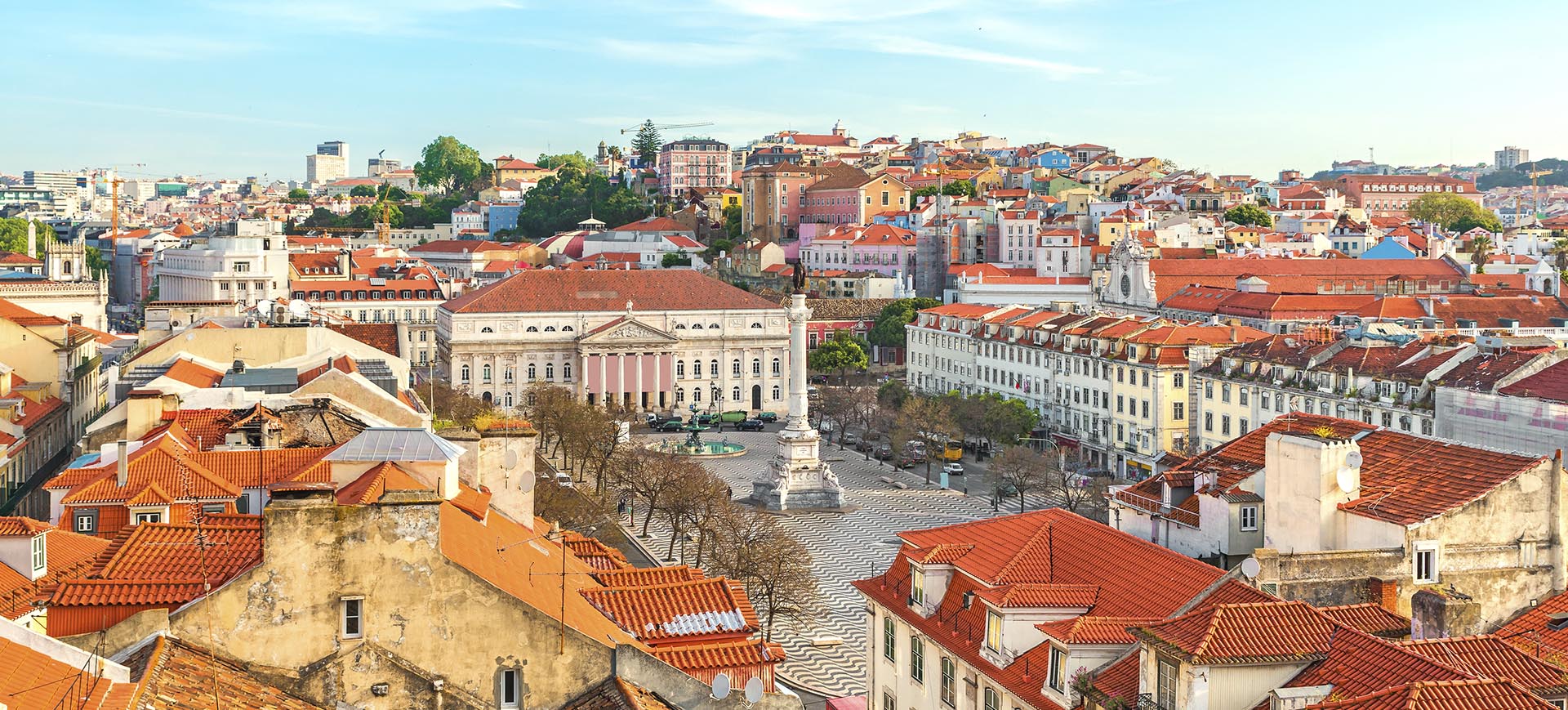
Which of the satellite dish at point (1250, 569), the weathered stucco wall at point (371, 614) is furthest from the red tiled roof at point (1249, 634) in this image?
the weathered stucco wall at point (371, 614)

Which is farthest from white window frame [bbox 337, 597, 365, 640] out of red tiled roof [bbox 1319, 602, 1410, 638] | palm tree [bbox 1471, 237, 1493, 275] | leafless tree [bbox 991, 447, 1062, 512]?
palm tree [bbox 1471, 237, 1493, 275]

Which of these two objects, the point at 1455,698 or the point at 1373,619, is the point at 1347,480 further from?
the point at 1455,698

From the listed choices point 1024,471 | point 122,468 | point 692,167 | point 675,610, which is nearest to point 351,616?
point 675,610

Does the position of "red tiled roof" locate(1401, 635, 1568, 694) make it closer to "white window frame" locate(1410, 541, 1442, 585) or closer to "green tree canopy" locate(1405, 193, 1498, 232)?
"white window frame" locate(1410, 541, 1442, 585)

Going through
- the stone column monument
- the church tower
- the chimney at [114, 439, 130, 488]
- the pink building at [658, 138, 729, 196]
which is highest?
the pink building at [658, 138, 729, 196]

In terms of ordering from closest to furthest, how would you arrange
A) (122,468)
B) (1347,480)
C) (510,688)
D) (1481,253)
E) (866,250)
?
(510,688)
(1347,480)
(122,468)
(1481,253)
(866,250)

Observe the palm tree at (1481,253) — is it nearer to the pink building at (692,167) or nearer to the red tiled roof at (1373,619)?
the pink building at (692,167)
